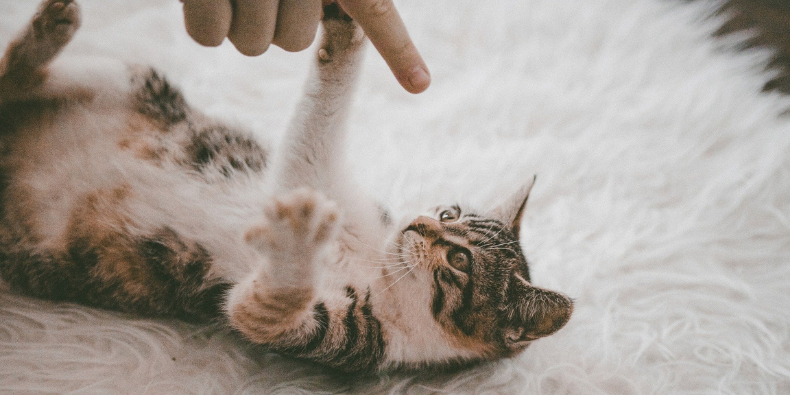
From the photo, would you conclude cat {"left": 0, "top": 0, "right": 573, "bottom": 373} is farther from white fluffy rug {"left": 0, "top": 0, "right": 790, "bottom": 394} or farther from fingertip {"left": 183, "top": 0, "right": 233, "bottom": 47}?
fingertip {"left": 183, "top": 0, "right": 233, "bottom": 47}

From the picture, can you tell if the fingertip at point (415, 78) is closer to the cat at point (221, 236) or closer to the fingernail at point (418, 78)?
the fingernail at point (418, 78)

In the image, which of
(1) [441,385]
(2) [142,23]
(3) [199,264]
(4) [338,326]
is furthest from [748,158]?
(2) [142,23]

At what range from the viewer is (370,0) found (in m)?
0.47

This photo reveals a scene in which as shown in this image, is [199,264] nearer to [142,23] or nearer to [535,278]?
[535,278]

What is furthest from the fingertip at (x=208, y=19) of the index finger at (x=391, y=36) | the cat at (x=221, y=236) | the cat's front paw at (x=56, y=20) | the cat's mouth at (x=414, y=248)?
the cat's front paw at (x=56, y=20)

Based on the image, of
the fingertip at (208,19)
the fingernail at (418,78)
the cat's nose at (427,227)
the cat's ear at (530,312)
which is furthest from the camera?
the cat's nose at (427,227)

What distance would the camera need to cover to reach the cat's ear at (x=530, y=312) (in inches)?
25.1

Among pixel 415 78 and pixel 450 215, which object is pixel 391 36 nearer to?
pixel 415 78

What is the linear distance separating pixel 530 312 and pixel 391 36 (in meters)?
0.40

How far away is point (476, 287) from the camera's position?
713 millimetres

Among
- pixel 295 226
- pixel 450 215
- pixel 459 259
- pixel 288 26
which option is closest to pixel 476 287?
pixel 459 259

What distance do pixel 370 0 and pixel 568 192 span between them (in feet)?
2.50

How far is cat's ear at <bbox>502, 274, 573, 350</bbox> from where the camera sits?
25.1 inches

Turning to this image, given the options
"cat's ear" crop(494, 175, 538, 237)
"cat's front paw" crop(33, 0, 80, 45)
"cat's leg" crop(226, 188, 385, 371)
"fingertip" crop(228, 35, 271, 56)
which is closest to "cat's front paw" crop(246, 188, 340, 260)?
"cat's leg" crop(226, 188, 385, 371)
